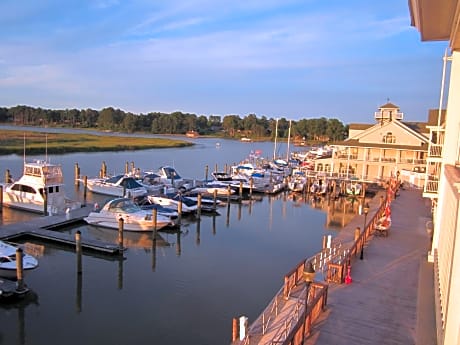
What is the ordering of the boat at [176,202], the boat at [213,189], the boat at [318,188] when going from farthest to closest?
1. the boat at [318,188]
2. the boat at [213,189]
3. the boat at [176,202]

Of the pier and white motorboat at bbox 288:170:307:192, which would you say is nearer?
the pier

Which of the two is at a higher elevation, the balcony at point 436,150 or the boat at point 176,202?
the balcony at point 436,150

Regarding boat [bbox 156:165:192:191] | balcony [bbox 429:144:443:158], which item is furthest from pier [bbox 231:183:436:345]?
boat [bbox 156:165:192:191]

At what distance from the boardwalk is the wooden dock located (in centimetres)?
1126

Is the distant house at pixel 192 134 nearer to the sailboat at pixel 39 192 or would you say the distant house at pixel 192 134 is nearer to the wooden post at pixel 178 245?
the sailboat at pixel 39 192

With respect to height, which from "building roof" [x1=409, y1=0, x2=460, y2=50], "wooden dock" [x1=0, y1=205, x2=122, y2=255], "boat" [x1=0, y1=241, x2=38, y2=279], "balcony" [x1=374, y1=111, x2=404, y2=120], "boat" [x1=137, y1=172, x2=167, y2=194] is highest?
"balcony" [x1=374, y1=111, x2=404, y2=120]

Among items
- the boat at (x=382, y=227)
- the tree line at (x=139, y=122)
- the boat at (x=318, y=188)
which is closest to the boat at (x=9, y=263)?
the boat at (x=382, y=227)

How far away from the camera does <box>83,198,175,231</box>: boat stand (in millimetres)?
23766

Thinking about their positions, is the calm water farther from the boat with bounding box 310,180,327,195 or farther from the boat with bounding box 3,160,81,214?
the boat with bounding box 310,180,327,195

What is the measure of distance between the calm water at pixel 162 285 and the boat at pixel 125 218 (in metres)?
0.53

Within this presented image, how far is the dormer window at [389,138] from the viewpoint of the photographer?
139 ft

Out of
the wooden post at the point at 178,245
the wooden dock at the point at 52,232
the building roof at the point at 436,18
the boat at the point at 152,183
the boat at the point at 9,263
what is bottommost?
the wooden post at the point at 178,245

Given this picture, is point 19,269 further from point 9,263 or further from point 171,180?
point 171,180

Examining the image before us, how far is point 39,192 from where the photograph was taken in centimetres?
2670
